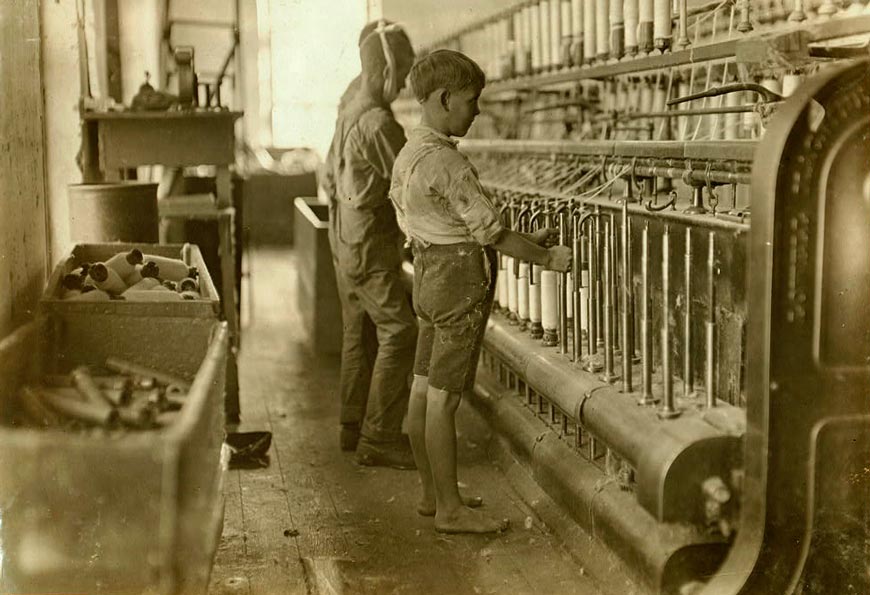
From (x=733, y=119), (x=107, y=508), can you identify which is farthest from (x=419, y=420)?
(x=733, y=119)

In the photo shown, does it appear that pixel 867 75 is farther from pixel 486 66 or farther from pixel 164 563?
pixel 486 66

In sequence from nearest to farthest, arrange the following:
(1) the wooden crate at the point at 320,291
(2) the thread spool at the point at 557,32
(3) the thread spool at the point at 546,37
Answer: (2) the thread spool at the point at 557,32 → (3) the thread spool at the point at 546,37 → (1) the wooden crate at the point at 320,291

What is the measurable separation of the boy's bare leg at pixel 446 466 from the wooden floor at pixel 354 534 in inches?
1.7

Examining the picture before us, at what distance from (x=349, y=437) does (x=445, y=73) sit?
188 centimetres

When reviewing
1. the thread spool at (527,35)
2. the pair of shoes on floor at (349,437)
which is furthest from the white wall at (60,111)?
the thread spool at (527,35)

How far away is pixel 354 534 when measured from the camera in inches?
137

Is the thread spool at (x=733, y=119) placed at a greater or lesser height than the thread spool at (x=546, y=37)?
lesser

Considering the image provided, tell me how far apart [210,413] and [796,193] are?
4.71 ft

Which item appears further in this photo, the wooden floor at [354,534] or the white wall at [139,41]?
the white wall at [139,41]

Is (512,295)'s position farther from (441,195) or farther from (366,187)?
(441,195)

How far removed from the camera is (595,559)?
3.05m

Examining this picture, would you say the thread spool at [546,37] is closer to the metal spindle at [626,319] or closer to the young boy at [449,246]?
the young boy at [449,246]

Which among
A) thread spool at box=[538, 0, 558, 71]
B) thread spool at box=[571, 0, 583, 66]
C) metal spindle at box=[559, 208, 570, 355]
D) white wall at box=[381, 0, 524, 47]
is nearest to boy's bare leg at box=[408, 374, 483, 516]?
metal spindle at box=[559, 208, 570, 355]

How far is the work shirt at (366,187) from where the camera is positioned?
13.4 ft
